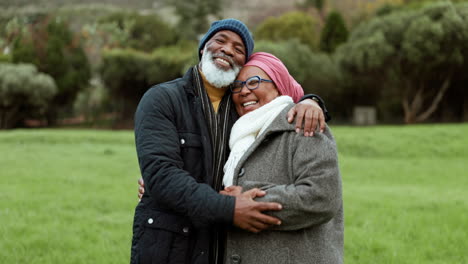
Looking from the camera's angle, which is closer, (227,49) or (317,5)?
(227,49)

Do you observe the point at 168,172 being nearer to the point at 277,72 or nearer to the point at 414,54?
the point at 277,72

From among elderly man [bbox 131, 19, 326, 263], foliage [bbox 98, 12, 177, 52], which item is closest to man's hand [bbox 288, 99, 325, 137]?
elderly man [bbox 131, 19, 326, 263]

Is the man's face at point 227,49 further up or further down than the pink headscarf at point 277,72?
further up

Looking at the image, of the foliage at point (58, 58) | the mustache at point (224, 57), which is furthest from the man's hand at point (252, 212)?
the foliage at point (58, 58)

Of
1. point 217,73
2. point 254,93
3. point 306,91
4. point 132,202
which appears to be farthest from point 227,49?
point 306,91

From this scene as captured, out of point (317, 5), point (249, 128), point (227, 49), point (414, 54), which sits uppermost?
point (317, 5)

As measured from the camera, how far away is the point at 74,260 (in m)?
5.16

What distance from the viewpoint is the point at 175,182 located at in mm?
2287

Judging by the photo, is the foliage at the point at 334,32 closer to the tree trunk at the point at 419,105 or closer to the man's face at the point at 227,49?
the tree trunk at the point at 419,105

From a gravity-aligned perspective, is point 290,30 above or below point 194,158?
above

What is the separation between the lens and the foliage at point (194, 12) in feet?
158

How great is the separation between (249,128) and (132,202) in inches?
246

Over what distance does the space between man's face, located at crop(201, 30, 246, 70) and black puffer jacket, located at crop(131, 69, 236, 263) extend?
9.9 inches

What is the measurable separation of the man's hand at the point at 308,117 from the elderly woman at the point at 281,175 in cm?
4
